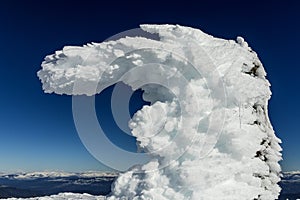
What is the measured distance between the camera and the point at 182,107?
15.0m

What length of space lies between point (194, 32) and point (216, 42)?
3.99 feet

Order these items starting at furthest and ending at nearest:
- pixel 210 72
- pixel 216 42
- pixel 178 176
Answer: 1. pixel 216 42
2. pixel 210 72
3. pixel 178 176

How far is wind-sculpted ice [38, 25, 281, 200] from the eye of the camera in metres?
14.5

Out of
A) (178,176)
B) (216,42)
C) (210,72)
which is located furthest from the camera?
(216,42)

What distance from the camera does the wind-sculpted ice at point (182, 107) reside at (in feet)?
47.6

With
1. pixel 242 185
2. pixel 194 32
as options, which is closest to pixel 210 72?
pixel 194 32

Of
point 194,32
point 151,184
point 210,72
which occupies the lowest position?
point 151,184

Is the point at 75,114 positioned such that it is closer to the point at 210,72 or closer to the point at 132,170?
the point at 132,170

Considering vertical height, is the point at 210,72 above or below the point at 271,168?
above

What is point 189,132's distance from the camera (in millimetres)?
14617

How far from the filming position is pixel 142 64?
15961 mm

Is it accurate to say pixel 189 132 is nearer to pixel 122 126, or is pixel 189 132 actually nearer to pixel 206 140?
pixel 206 140

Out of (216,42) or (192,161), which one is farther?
(216,42)

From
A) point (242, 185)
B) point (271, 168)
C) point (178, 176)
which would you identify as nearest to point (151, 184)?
point (178, 176)
